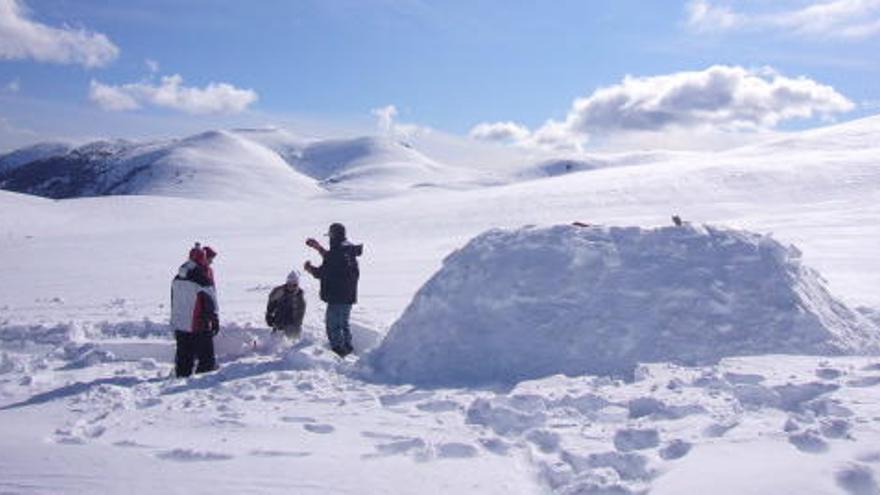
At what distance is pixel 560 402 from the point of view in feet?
23.9

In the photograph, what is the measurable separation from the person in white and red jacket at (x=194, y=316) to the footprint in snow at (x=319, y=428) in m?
2.97

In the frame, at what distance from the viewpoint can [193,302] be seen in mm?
9812

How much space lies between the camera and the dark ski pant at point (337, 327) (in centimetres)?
1058

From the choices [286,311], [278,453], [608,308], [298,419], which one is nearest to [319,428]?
[298,419]

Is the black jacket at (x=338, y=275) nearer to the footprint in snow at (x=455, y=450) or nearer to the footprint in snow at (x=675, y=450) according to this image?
the footprint in snow at (x=455, y=450)

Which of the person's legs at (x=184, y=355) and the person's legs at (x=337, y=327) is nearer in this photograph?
the person's legs at (x=184, y=355)

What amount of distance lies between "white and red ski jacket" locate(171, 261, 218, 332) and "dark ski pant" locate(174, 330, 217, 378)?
7 centimetres

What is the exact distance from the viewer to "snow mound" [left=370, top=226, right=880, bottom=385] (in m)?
8.53

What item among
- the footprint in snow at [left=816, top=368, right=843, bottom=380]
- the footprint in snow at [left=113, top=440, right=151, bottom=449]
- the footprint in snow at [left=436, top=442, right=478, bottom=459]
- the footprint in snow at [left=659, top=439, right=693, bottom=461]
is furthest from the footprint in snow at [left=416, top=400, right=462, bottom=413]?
the footprint in snow at [left=816, top=368, right=843, bottom=380]

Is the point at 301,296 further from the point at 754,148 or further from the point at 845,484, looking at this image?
the point at 754,148

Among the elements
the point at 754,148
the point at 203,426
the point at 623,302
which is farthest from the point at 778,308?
the point at 754,148

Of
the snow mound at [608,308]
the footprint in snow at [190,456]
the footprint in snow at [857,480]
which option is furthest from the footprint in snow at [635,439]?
the footprint in snow at [190,456]

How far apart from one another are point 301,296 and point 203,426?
4476 millimetres

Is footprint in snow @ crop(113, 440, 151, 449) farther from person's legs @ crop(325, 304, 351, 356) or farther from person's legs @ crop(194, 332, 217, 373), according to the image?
person's legs @ crop(325, 304, 351, 356)
